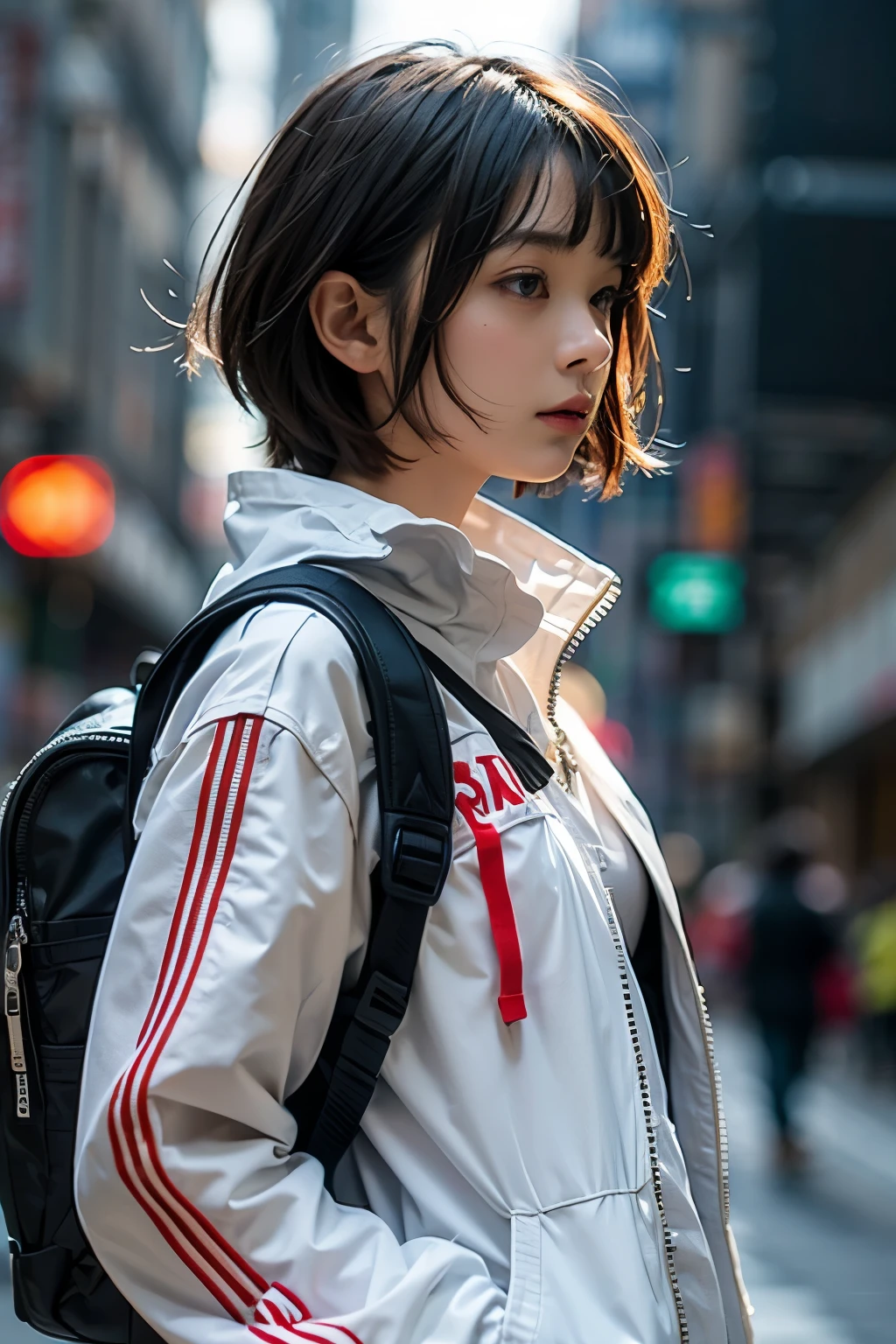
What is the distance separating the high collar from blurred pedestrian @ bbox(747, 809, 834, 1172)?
909cm

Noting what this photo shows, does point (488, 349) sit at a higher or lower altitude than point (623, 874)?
higher

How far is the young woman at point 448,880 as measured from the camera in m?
1.28

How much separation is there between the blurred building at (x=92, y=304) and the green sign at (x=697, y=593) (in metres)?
5.64

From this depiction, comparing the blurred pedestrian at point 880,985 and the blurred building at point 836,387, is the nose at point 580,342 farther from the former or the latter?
the blurred pedestrian at point 880,985

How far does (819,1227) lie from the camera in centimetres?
815

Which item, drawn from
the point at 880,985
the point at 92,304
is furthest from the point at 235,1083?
the point at 92,304

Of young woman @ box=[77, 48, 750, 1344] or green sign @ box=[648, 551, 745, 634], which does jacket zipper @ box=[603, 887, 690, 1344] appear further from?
green sign @ box=[648, 551, 745, 634]

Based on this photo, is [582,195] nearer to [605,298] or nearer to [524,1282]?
[605,298]

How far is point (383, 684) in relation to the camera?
4.52 feet

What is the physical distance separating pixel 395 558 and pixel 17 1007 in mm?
498

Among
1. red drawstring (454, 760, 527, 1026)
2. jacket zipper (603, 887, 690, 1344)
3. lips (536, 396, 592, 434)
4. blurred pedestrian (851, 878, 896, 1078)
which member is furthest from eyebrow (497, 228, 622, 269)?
blurred pedestrian (851, 878, 896, 1078)

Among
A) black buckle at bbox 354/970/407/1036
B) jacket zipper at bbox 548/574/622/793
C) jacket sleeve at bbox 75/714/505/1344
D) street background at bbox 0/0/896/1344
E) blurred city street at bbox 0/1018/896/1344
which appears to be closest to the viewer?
jacket sleeve at bbox 75/714/505/1344

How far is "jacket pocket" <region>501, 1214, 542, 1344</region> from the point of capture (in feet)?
4.19

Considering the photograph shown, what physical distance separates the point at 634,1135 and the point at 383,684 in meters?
0.43
